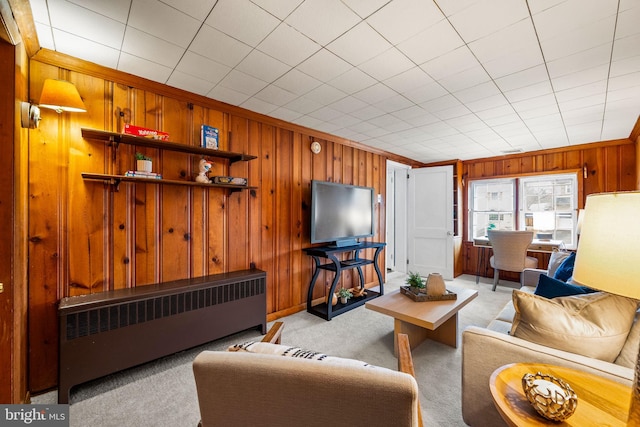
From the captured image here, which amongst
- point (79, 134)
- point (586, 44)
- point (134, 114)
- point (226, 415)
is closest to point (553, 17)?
point (586, 44)

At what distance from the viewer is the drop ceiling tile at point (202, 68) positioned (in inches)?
76.5

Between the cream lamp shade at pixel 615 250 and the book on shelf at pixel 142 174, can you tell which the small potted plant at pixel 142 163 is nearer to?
the book on shelf at pixel 142 174

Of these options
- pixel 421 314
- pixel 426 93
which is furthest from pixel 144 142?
pixel 421 314

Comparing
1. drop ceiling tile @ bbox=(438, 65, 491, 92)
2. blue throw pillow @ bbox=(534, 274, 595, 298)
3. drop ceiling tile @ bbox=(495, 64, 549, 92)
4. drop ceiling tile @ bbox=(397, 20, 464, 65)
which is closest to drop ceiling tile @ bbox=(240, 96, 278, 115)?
drop ceiling tile @ bbox=(397, 20, 464, 65)

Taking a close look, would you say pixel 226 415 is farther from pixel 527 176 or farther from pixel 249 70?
pixel 527 176

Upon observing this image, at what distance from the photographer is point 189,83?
2314mm

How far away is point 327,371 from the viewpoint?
71 centimetres

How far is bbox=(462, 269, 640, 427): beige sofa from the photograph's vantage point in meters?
1.15

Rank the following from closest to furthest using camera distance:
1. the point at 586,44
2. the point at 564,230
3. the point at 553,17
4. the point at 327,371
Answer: the point at 327,371
the point at 553,17
the point at 586,44
the point at 564,230

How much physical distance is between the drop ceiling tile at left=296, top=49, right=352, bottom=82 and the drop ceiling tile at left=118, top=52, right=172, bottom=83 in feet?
3.56

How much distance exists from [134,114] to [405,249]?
4852 mm

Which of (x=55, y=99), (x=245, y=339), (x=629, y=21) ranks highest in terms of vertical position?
(x=629, y=21)

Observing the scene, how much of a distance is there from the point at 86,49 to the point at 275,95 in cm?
138

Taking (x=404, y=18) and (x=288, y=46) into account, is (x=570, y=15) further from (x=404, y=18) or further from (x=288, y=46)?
(x=288, y=46)
